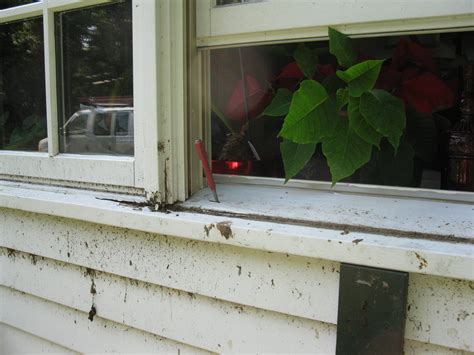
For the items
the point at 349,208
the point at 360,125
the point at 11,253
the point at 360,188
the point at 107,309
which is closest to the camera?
the point at 360,125

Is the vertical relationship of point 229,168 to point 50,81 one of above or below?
below

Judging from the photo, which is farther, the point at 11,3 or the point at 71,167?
the point at 11,3

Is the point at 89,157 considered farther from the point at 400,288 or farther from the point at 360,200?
the point at 400,288

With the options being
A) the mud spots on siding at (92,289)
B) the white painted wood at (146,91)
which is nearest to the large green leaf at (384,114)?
the white painted wood at (146,91)

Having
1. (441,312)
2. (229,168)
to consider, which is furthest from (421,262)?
(229,168)

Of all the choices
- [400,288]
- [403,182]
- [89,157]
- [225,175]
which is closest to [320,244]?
[400,288]

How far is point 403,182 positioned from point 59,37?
1081mm

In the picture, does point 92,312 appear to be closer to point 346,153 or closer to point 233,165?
point 233,165

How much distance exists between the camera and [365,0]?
0.86 meters

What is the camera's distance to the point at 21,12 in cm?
134

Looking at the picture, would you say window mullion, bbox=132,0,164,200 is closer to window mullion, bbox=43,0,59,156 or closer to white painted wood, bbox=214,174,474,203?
white painted wood, bbox=214,174,474,203

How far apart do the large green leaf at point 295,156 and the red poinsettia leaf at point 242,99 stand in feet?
1.25

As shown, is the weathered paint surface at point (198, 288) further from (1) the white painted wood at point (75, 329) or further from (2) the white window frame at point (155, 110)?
(2) the white window frame at point (155, 110)

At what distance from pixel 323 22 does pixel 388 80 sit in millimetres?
283
